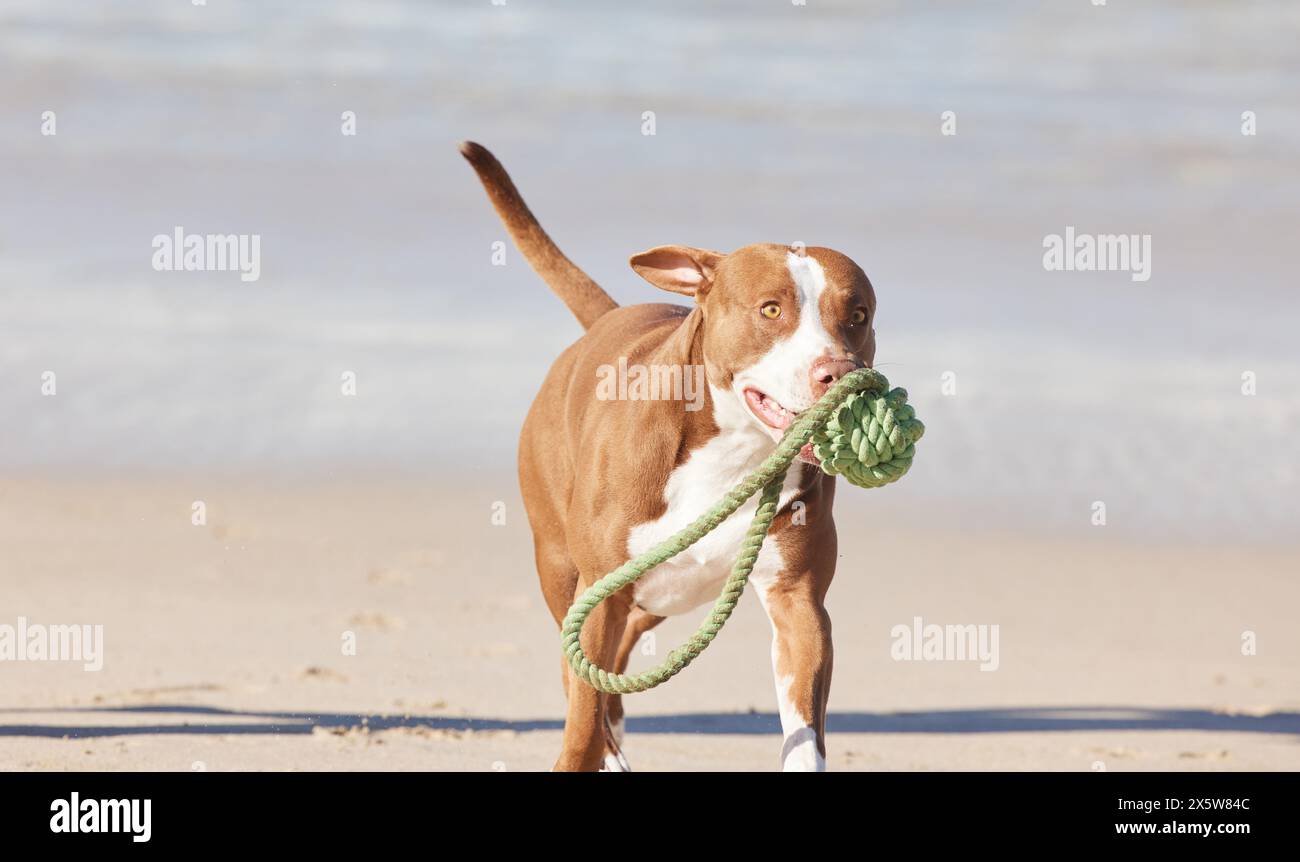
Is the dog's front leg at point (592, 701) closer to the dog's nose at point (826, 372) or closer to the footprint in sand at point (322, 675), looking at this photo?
the dog's nose at point (826, 372)

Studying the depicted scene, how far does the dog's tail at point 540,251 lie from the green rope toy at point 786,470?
216cm

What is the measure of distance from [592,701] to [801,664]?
700 mm

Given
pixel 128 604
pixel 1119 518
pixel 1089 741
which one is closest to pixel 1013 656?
pixel 1089 741

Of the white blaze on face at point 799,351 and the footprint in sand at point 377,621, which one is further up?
the white blaze on face at point 799,351

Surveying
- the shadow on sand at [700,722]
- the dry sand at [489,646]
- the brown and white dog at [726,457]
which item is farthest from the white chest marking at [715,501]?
the shadow on sand at [700,722]

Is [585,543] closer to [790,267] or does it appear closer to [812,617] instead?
[812,617]

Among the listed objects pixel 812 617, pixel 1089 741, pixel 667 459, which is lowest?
pixel 1089 741

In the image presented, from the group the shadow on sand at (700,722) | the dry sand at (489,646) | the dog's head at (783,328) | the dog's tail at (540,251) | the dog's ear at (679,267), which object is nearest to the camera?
the dog's head at (783,328)

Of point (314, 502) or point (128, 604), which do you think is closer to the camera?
point (128, 604)

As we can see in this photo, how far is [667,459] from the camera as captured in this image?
5.68m

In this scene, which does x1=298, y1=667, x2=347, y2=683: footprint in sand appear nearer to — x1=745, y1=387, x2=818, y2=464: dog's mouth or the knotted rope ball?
x1=745, y1=387, x2=818, y2=464: dog's mouth

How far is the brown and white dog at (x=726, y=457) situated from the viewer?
5242 millimetres

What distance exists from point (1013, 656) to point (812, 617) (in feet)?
17.0
